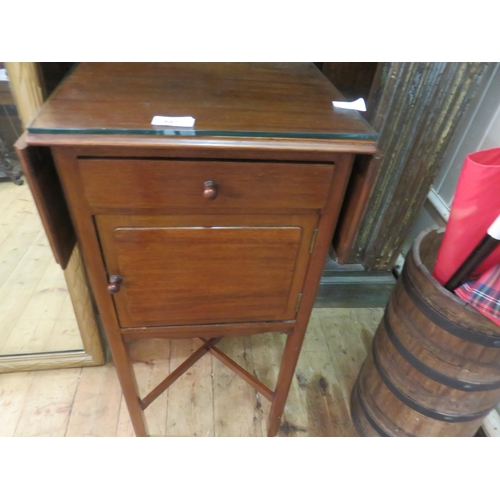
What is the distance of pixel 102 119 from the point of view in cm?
58

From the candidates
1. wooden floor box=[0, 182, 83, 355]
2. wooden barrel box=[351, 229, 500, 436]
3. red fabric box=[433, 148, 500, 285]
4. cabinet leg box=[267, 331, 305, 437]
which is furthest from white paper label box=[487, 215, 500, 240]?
wooden floor box=[0, 182, 83, 355]

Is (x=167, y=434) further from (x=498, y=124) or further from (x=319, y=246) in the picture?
(x=498, y=124)

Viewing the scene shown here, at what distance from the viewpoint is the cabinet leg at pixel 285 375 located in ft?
3.01

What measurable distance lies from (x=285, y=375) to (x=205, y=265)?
44cm

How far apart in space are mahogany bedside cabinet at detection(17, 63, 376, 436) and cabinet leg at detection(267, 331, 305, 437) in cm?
10

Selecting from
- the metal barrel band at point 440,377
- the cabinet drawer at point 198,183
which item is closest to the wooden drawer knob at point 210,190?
the cabinet drawer at point 198,183

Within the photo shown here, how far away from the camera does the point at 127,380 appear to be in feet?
3.10

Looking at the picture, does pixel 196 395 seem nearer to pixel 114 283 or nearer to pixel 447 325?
pixel 114 283

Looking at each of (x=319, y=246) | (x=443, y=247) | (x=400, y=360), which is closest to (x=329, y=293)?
(x=400, y=360)

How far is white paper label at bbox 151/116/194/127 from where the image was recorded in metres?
0.58

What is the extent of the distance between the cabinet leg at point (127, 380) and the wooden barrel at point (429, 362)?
2.21 ft

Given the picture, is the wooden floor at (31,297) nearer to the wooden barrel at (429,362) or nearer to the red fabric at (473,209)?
the wooden barrel at (429,362)

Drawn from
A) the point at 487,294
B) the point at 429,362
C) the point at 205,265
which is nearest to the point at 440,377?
the point at 429,362

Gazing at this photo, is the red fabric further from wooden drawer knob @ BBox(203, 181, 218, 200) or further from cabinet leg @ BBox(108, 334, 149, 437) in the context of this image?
cabinet leg @ BBox(108, 334, 149, 437)
